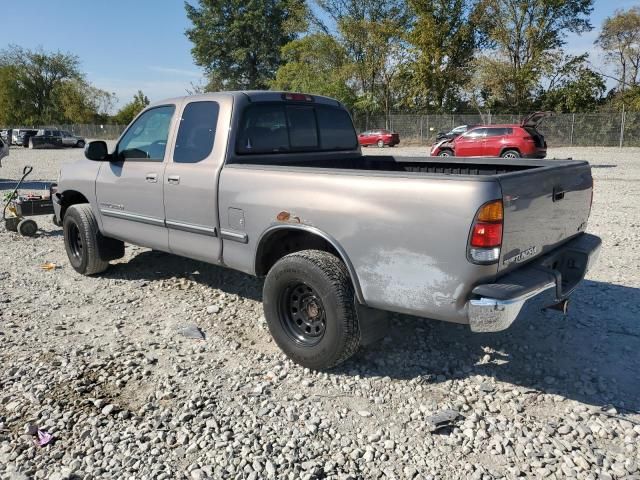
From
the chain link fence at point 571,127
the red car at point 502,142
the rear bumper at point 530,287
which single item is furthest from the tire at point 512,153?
the chain link fence at point 571,127

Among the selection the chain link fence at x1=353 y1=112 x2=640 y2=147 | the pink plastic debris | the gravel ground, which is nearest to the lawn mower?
the gravel ground

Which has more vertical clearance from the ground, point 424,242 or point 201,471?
point 424,242

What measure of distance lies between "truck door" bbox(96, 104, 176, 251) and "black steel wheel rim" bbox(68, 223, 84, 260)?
2.33 feet

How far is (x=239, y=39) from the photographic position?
2212 inches

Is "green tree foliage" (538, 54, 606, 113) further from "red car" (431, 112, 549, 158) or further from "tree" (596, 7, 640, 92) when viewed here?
"red car" (431, 112, 549, 158)

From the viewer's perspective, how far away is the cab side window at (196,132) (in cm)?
429

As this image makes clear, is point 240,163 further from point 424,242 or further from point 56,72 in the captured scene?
point 56,72

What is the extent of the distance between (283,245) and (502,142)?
54.3ft

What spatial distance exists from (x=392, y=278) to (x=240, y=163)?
1.73 meters

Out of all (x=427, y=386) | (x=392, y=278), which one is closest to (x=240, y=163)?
(x=392, y=278)

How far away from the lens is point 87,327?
4504mm

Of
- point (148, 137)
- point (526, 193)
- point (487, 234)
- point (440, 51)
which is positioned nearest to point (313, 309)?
point (487, 234)

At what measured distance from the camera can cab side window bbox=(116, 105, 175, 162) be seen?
15.5ft

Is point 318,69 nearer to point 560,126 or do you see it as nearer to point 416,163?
point 560,126
